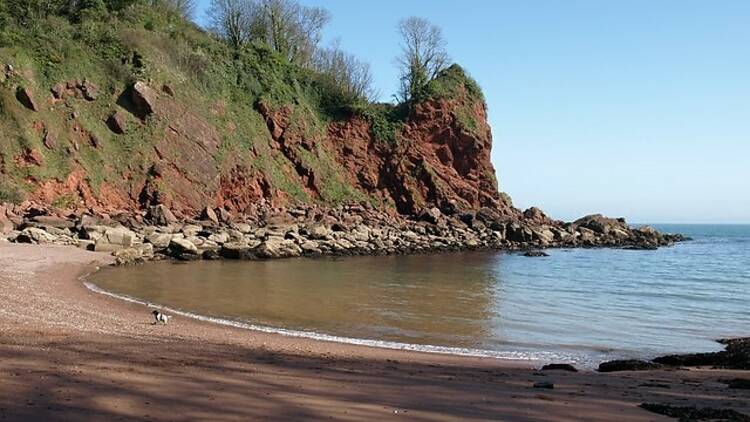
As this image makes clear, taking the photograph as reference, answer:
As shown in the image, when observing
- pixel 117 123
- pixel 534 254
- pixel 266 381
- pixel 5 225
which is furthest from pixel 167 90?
pixel 266 381

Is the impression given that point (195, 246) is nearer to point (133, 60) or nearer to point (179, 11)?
point (133, 60)

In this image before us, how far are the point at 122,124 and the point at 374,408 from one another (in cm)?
3749

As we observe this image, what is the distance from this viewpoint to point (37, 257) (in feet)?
74.0

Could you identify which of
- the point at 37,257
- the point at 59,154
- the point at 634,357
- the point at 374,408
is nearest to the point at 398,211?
the point at 59,154

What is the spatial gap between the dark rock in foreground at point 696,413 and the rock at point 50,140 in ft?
121

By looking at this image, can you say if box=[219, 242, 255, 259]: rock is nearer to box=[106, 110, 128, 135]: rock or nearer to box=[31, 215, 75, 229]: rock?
box=[31, 215, 75, 229]: rock

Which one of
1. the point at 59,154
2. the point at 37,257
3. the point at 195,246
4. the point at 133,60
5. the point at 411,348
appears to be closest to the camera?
the point at 411,348

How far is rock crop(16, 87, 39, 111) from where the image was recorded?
118 feet

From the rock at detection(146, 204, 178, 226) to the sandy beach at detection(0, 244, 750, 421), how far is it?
23121 millimetres

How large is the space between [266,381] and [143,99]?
37.1 metres

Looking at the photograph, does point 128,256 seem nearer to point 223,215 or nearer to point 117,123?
point 223,215

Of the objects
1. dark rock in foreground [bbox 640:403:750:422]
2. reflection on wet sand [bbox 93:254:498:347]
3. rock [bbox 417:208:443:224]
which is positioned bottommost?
reflection on wet sand [bbox 93:254:498:347]

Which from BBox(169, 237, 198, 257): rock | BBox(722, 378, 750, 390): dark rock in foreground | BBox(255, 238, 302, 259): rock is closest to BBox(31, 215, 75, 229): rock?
BBox(169, 237, 198, 257): rock

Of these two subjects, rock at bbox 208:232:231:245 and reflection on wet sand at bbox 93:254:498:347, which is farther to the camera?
rock at bbox 208:232:231:245
